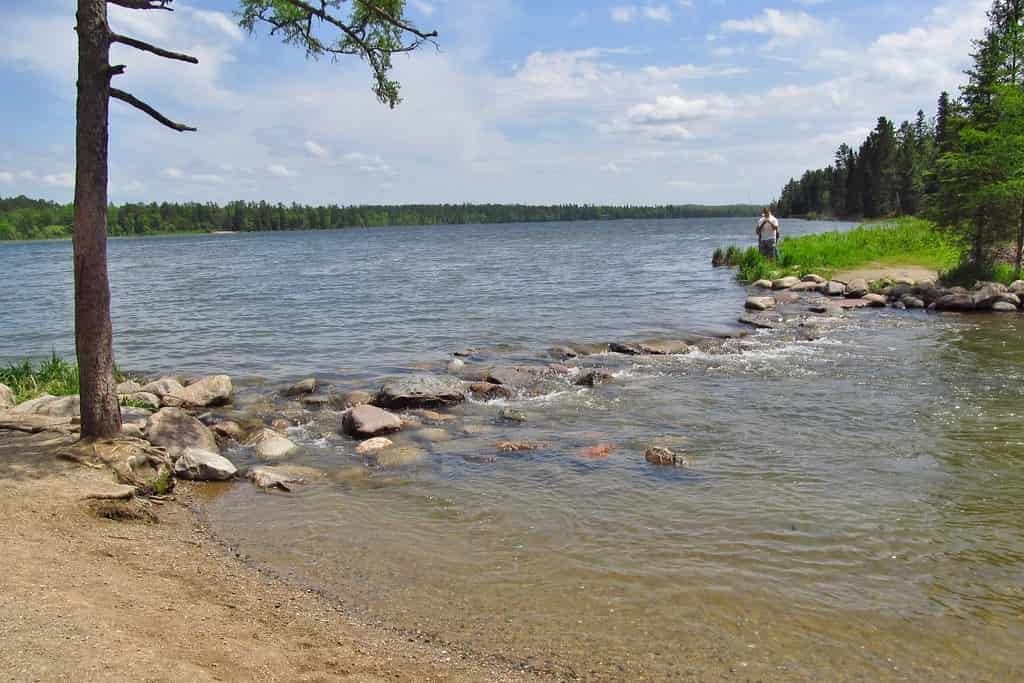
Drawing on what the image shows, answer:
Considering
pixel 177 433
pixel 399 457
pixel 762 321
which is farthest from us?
pixel 762 321

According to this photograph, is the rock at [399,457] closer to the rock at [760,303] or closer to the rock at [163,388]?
the rock at [163,388]

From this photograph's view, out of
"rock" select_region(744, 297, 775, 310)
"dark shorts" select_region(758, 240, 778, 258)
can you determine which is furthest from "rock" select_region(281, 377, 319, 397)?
"dark shorts" select_region(758, 240, 778, 258)

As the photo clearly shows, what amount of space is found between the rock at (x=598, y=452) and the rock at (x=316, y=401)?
569 centimetres

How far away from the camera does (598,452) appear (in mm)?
10727

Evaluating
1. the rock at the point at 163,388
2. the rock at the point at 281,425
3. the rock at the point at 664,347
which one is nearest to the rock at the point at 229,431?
the rock at the point at 281,425

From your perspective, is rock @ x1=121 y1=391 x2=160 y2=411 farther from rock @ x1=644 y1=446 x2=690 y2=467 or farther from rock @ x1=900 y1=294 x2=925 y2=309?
rock @ x1=900 y1=294 x2=925 y2=309

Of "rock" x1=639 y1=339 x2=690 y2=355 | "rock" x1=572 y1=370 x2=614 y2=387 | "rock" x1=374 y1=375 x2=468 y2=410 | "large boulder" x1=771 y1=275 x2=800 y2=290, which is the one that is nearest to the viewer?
"rock" x1=374 y1=375 x2=468 y2=410

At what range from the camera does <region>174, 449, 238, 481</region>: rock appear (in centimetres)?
973

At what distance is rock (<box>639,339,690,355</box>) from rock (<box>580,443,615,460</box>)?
26.8 ft

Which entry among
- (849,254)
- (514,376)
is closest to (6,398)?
(514,376)

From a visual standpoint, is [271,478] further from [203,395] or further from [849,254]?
[849,254]

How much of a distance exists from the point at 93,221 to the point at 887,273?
32.1m

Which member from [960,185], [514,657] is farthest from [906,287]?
[514,657]

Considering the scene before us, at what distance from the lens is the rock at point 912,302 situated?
25.1 metres
